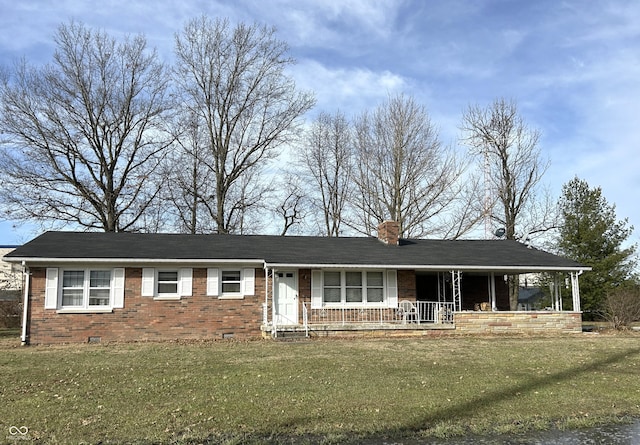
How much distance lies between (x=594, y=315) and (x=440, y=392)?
23960 millimetres

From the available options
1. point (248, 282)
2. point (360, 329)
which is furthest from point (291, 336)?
point (248, 282)

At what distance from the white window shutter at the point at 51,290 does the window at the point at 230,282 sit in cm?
515

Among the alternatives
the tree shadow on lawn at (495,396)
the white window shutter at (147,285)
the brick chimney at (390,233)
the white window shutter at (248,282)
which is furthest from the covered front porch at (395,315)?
the tree shadow on lawn at (495,396)

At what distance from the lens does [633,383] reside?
9.61 meters

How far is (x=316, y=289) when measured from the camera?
19.4 m

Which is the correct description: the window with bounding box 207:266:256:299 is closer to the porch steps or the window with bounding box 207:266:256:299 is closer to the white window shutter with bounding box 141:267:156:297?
the white window shutter with bounding box 141:267:156:297

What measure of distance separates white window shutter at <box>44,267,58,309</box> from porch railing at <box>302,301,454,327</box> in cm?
777

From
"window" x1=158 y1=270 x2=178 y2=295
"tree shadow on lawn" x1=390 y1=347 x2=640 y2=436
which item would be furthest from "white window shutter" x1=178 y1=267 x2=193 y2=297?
"tree shadow on lawn" x1=390 y1=347 x2=640 y2=436

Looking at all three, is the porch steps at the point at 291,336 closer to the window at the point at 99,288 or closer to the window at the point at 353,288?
the window at the point at 353,288

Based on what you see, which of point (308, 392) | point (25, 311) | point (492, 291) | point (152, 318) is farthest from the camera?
point (492, 291)

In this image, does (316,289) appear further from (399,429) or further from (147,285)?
(399,429)

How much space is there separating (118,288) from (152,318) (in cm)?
144

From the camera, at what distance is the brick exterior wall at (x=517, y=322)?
18984mm

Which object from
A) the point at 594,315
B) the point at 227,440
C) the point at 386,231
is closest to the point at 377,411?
the point at 227,440
